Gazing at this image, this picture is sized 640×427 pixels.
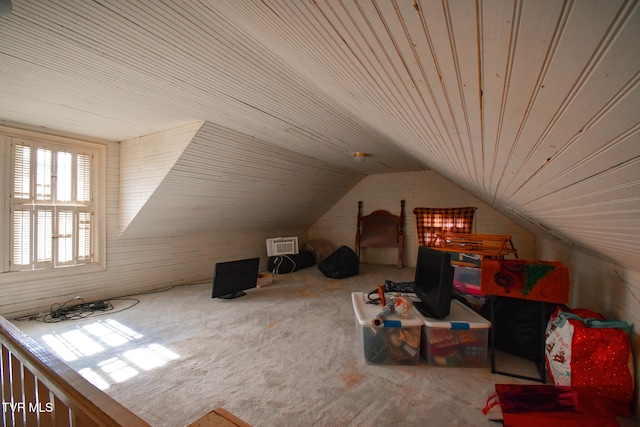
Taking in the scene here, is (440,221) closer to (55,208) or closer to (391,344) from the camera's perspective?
(391,344)

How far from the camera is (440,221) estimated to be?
5562 mm

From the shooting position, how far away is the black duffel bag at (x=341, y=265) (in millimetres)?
4895

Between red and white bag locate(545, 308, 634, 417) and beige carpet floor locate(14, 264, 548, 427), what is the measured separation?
353 mm

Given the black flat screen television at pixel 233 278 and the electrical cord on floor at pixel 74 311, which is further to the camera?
the black flat screen television at pixel 233 278

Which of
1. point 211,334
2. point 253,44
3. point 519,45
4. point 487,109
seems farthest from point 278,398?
point 253,44

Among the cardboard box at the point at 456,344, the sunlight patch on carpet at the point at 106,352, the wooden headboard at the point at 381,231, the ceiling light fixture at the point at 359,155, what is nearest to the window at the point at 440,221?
the wooden headboard at the point at 381,231

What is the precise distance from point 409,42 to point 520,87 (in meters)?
0.24

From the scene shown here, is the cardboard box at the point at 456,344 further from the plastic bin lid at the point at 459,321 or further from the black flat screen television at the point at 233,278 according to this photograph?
the black flat screen television at the point at 233,278

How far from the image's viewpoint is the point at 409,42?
597 mm

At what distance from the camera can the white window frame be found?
112 inches

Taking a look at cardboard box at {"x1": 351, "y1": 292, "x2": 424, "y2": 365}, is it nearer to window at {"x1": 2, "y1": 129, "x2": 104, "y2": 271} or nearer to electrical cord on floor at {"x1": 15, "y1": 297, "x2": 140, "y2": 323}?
electrical cord on floor at {"x1": 15, "y1": 297, "x2": 140, "y2": 323}

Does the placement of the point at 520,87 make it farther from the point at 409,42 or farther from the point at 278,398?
the point at 278,398

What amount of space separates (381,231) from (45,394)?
5630 millimetres

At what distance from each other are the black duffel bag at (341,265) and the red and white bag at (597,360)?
3.30 m
